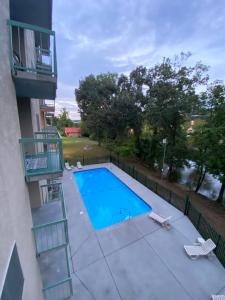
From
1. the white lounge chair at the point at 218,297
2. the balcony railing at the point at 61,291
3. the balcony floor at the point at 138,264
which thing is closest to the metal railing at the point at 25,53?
the balcony railing at the point at 61,291

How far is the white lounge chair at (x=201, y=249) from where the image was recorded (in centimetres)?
585

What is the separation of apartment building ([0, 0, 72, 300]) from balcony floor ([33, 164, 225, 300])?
0.96 m

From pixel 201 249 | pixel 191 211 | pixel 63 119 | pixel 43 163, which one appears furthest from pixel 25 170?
pixel 63 119

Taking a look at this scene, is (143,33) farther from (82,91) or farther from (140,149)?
(140,149)

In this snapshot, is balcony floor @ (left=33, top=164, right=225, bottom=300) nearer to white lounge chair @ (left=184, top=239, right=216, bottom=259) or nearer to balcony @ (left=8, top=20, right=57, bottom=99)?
white lounge chair @ (left=184, top=239, right=216, bottom=259)

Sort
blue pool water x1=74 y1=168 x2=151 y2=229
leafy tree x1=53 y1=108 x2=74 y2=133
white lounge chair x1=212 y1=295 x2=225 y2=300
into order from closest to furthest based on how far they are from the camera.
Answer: white lounge chair x1=212 y1=295 x2=225 y2=300, blue pool water x1=74 y1=168 x2=151 y2=229, leafy tree x1=53 y1=108 x2=74 y2=133

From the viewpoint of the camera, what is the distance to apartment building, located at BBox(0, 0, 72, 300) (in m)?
2.24

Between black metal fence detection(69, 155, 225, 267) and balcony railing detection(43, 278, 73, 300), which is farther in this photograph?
black metal fence detection(69, 155, 225, 267)

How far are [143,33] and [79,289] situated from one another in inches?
586

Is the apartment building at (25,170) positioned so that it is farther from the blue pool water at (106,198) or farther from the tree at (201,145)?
the tree at (201,145)

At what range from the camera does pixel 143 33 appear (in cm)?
1121

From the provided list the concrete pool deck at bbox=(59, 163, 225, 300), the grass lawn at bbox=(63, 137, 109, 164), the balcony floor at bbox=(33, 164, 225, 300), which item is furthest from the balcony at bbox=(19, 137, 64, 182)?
the grass lawn at bbox=(63, 137, 109, 164)

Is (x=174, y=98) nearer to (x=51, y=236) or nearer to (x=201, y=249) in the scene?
(x=201, y=249)

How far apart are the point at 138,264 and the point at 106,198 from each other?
21.4 ft
